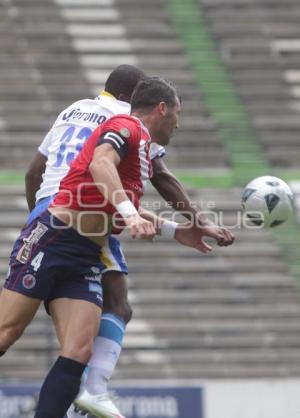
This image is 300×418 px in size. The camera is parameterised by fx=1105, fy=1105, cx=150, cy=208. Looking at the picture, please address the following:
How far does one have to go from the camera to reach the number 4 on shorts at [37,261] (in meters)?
5.00

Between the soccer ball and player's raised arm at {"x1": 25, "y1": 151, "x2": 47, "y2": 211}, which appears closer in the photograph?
the soccer ball

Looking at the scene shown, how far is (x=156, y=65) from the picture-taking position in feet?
40.0

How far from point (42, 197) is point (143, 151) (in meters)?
0.69

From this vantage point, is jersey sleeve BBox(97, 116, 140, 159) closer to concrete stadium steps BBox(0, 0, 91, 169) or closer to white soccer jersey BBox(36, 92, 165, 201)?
white soccer jersey BBox(36, 92, 165, 201)

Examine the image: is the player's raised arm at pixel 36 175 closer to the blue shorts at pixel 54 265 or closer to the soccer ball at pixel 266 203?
the blue shorts at pixel 54 265

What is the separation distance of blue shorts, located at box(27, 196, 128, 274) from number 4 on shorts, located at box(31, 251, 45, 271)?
26cm

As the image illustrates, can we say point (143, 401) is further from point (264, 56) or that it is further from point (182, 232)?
point (264, 56)

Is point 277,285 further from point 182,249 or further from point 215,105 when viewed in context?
point 215,105

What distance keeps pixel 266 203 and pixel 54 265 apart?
1.23m

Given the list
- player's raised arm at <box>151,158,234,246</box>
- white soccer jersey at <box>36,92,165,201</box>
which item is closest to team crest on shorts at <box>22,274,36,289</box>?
white soccer jersey at <box>36,92,165,201</box>

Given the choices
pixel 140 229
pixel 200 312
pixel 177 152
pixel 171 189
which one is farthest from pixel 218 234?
pixel 177 152

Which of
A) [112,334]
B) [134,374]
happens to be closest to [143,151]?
[112,334]

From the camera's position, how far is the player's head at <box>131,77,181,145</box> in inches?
202

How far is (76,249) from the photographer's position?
5043 mm
